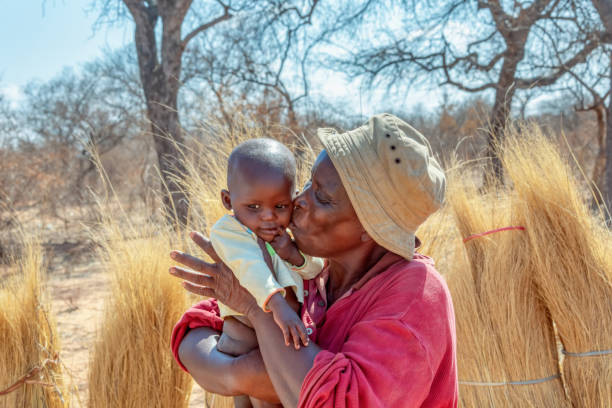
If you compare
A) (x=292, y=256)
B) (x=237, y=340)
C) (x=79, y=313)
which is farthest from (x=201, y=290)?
(x=79, y=313)

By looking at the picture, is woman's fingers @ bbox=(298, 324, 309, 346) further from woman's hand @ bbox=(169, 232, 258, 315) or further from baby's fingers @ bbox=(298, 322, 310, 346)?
woman's hand @ bbox=(169, 232, 258, 315)

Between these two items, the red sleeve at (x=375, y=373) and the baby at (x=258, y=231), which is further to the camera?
the baby at (x=258, y=231)

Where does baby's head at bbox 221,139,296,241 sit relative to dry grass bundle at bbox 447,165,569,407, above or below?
above

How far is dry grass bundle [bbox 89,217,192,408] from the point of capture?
231 cm

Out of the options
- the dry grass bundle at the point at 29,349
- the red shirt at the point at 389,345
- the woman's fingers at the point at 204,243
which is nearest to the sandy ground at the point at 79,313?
the dry grass bundle at the point at 29,349

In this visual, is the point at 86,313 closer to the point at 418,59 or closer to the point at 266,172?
the point at 266,172

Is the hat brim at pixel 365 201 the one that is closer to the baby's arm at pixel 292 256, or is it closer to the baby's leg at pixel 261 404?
the baby's arm at pixel 292 256

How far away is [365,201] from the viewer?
120 cm

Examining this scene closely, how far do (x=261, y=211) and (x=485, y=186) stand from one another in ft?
7.06

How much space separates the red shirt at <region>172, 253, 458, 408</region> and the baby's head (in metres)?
0.34

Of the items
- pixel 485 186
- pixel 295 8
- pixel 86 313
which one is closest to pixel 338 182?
pixel 485 186

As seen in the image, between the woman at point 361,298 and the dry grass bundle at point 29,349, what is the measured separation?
1414 mm

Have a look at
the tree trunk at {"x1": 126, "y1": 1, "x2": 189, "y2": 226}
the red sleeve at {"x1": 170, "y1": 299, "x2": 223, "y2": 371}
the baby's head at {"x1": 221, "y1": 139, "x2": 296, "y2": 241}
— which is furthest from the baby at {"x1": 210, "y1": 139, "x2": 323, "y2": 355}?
the tree trunk at {"x1": 126, "y1": 1, "x2": 189, "y2": 226}

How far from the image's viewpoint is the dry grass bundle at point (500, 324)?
2312 millimetres
